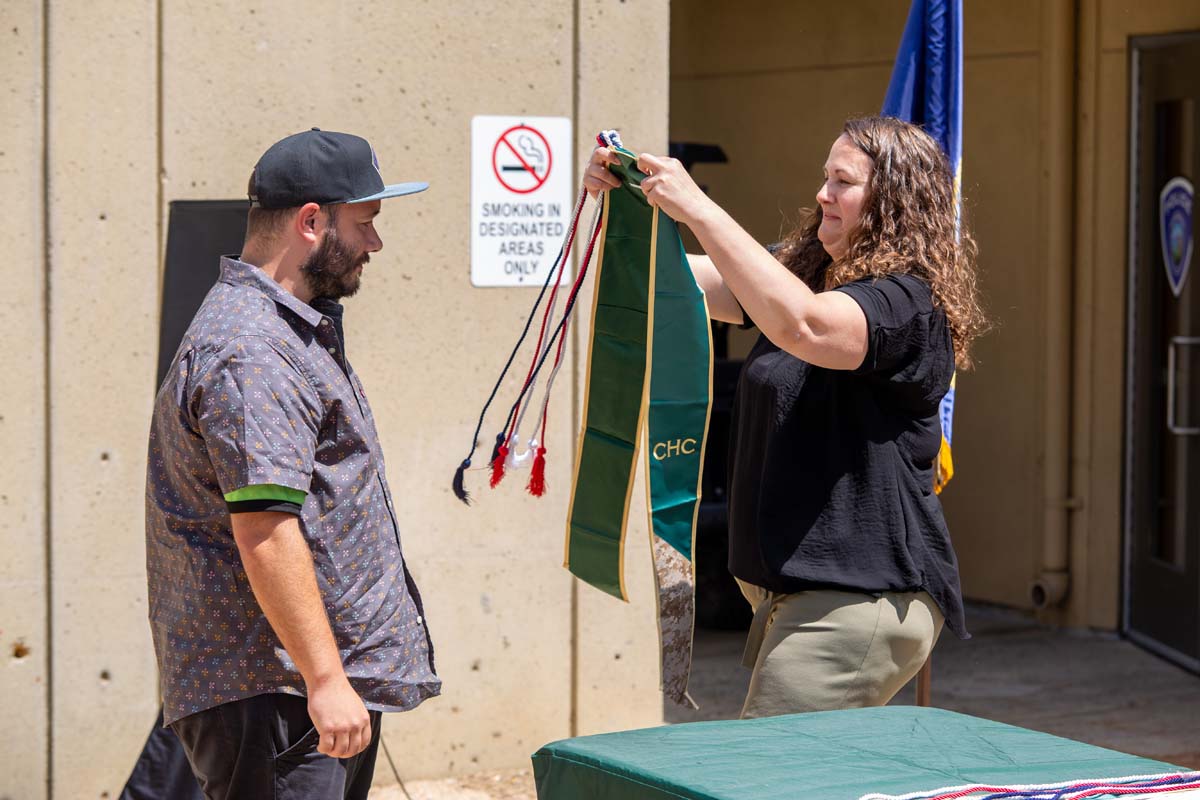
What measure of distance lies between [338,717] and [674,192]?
44.9 inches

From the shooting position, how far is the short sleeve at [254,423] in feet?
8.24

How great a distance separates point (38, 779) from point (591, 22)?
285 centimetres

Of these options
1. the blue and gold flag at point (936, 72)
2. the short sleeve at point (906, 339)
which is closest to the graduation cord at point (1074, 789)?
the short sleeve at point (906, 339)

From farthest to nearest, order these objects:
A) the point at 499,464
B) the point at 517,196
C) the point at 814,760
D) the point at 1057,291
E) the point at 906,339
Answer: the point at 1057,291 → the point at 517,196 → the point at 499,464 → the point at 906,339 → the point at 814,760

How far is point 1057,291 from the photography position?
280 inches

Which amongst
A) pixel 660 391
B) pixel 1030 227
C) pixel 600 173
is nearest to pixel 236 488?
pixel 660 391

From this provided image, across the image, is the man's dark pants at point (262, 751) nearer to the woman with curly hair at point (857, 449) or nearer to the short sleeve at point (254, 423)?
the short sleeve at point (254, 423)

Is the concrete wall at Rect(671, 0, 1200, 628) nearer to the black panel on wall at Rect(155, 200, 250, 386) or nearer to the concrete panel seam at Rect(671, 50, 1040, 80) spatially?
the concrete panel seam at Rect(671, 50, 1040, 80)

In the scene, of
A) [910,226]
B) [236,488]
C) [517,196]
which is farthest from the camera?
[517,196]

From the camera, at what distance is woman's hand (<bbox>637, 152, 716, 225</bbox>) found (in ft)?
9.46

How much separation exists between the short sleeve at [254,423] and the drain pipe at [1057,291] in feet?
17.2

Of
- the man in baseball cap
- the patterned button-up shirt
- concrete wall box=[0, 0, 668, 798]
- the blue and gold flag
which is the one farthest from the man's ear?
the blue and gold flag

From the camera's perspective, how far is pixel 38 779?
4.55m

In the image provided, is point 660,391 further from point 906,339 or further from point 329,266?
point 329,266
